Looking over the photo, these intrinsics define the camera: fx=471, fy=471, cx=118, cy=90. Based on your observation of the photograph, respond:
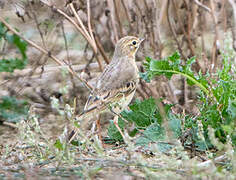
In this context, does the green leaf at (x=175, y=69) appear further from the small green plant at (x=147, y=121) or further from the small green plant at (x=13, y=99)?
the small green plant at (x=13, y=99)

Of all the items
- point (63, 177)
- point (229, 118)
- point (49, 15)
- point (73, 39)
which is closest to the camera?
point (63, 177)

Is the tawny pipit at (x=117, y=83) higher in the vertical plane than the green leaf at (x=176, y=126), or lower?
higher

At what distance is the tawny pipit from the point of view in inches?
166

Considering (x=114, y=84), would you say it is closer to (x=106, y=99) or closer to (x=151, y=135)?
Answer: (x=106, y=99)

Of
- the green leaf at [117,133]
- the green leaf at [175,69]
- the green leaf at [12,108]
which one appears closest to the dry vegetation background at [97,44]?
the green leaf at [12,108]

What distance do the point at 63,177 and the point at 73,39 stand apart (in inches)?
184

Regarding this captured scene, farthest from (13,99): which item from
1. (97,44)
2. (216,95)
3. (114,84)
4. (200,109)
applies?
(216,95)

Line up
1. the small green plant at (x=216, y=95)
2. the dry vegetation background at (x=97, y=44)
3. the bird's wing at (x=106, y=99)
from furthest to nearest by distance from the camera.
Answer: the dry vegetation background at (x=97, y=44) < the bird's wing at (x=106, y=99) < the small green plant at (x=216, y=95)

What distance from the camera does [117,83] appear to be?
15.0ft

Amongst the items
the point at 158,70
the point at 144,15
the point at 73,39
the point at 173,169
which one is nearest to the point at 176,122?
the point at 158,70

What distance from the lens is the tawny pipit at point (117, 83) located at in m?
4.21

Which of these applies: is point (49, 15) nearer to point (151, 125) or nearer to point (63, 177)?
point (151, 125)

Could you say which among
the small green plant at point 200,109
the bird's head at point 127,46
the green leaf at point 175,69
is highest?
the bird's head at point 127,46

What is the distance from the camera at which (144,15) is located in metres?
5.45
